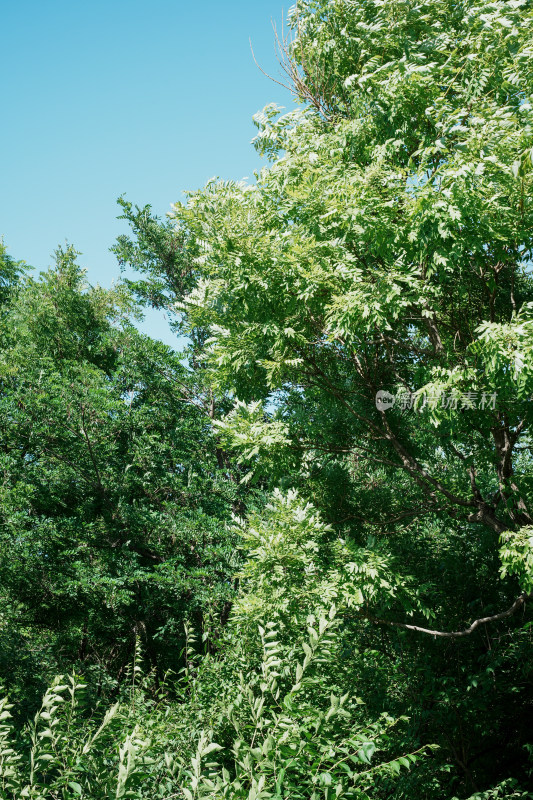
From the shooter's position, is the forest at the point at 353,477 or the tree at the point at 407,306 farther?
the tree at the point at 407,306

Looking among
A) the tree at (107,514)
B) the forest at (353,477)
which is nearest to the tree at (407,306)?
the forest at (353,477)

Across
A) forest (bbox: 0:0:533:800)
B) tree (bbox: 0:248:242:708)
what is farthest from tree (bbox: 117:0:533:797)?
tree (bbox: 0:248:242:708)

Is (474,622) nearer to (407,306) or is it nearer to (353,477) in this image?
(407,306)

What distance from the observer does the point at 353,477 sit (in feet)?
27.7

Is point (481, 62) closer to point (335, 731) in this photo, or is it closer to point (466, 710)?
point (335, 731)

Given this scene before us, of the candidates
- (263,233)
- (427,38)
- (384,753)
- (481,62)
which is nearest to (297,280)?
(263,233)

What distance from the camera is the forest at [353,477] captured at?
236 centimetres

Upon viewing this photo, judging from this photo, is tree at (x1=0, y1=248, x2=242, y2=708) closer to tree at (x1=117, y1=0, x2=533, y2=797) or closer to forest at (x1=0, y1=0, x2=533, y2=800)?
forest at (x1=0, y1=0, x2=533, y2=800)

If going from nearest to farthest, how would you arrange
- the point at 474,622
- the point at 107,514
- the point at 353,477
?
1. the point at 474,622
2. the point at 353,477
3. the point at 107,514

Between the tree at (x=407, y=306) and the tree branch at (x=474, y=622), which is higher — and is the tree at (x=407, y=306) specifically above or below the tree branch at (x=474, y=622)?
above

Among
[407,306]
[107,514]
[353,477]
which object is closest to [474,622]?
[407,306]

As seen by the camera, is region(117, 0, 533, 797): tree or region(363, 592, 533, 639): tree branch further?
region(363, 592, 533, 639): tree branch

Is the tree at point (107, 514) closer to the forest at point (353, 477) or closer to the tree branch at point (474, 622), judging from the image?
the forest at point (353, 477)

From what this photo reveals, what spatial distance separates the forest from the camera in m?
2.36
